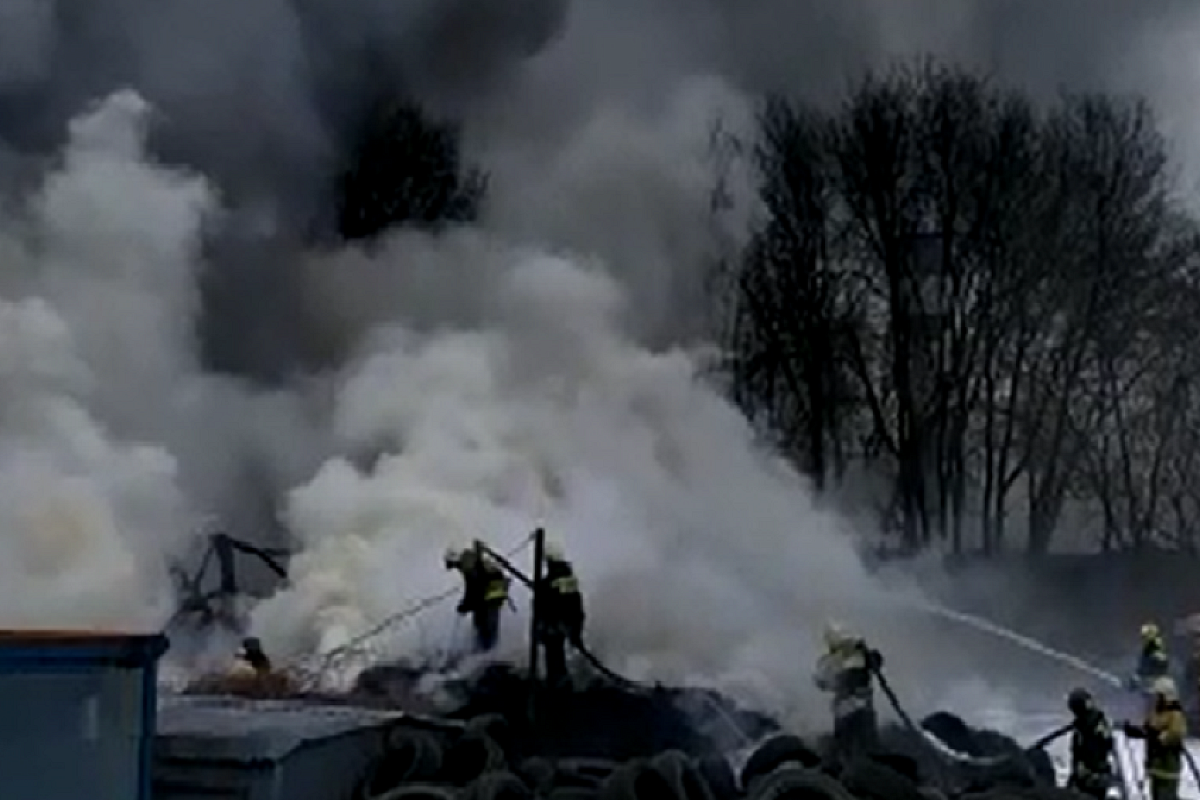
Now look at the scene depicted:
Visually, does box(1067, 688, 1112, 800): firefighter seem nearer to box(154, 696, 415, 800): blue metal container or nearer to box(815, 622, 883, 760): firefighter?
box(815, 622, 883, 760): firefighter

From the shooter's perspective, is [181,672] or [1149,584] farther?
[1149,584]

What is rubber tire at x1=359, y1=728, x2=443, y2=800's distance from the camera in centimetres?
1041

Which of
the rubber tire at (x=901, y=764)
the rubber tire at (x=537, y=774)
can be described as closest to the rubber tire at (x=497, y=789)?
the rubber tire at (x=537, y=774)

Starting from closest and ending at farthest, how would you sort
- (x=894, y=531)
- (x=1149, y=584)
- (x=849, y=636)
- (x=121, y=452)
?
(x=849, y=636), (x=121, y=452), (x=1149, y=584), (x=894, y=531)

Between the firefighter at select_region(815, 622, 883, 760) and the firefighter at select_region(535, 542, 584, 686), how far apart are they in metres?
2.66

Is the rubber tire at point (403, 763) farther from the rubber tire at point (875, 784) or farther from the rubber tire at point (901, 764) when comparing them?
the rubber tire at point (901, 764)

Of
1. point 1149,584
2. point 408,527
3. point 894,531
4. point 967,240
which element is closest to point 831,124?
point 967,240

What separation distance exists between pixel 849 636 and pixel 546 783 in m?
3.77

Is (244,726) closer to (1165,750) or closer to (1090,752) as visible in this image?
(1090,752)

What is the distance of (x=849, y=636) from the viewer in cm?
1389

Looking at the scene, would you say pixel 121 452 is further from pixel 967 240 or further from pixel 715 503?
pixel 967 240

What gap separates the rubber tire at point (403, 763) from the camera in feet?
34.2

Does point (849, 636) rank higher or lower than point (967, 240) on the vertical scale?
lower

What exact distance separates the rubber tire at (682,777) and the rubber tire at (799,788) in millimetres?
461
